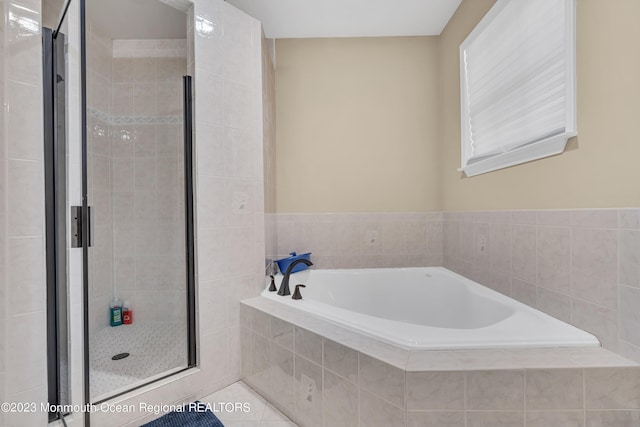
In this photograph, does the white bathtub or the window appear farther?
the window

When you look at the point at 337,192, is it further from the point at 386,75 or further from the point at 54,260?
the point at 54,260

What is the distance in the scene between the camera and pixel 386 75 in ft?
8.11

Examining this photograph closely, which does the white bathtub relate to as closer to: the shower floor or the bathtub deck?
the bathtub deck

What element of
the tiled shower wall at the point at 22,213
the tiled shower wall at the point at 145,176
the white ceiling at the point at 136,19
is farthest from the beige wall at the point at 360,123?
the tiled shower wall at the point at 22,213

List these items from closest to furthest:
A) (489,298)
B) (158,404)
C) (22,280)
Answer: (22,280)
(158,404)
(489,298)

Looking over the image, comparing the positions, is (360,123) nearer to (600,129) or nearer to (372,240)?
(372,240)

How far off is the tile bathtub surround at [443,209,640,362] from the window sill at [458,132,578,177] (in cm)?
27

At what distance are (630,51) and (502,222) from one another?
0.90 m

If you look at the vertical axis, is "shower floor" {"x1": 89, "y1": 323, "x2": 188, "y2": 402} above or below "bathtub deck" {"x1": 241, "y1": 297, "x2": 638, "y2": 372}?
below

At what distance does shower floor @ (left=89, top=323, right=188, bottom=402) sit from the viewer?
145 centimetres

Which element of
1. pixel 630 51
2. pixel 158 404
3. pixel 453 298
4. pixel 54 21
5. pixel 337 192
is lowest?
pixel 158 404

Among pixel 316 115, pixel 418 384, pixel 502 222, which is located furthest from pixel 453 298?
pixel 316 115

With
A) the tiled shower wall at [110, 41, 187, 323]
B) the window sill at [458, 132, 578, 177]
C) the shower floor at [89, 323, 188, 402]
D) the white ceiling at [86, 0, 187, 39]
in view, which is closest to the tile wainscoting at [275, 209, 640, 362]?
the window sill at [458, 132, 578, 177]

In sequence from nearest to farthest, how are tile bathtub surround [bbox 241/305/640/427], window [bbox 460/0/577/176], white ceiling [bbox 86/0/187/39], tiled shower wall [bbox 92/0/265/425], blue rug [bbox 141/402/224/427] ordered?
tile bathtub surround [bbox 241/305/640/427], window [bbox 460/0/577/176], blue rug [bbox 141/402/224/427], tiled shower wall [bbox 92/0/265/425], white ceiling [bbox 86/0/187/39]
